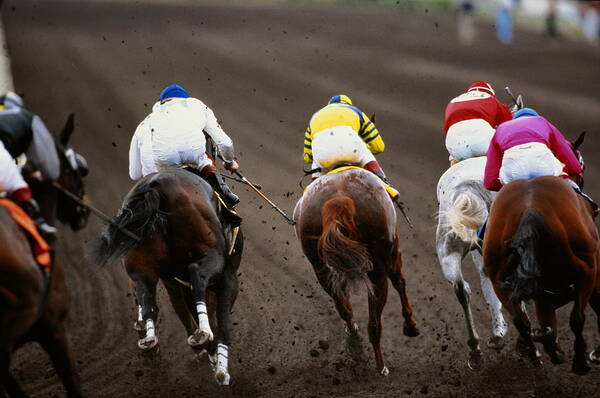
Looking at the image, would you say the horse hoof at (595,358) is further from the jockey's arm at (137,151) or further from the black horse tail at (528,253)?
the jockey's arm at (137,151)

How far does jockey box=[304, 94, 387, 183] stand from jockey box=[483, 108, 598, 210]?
1017 mm

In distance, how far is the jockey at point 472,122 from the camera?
26.8 feet

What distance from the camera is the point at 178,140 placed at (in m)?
7.32

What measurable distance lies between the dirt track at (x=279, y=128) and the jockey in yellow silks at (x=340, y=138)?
1.60 metres

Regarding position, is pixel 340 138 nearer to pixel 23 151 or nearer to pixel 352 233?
pixel 352 233

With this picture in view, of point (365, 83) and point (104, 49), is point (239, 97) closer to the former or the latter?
point (365, 83)

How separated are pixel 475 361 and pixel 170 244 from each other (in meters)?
2.70

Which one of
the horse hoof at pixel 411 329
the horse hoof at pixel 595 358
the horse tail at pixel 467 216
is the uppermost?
the horse tail at pixel 467 216

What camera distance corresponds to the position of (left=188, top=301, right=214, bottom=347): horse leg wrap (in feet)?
21.5

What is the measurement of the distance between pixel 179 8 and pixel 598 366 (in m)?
20.0

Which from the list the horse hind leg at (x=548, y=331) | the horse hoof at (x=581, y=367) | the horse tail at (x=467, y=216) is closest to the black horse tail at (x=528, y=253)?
the horse hind leg at (x=548, y=331)

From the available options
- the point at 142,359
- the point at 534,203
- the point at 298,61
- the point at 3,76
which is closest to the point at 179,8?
the point at 298,61

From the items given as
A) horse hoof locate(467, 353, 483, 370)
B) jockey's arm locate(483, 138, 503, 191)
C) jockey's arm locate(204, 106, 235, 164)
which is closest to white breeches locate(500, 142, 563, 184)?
jockey's arm locate(483, 138, 503, 191)

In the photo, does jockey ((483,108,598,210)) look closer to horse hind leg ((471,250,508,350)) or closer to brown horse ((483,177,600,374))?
brown horse ((483,177,600,374))
